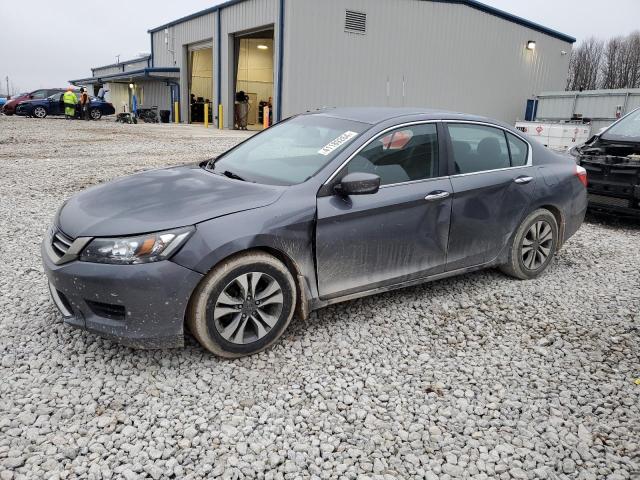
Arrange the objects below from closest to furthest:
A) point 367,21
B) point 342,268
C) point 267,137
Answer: point 342,268, point 267,137, point 367,21

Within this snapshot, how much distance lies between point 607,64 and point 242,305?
259 ft

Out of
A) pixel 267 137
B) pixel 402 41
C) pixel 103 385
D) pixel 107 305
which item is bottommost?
pixel 103 385

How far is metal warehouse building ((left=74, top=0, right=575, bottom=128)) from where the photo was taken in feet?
69.2

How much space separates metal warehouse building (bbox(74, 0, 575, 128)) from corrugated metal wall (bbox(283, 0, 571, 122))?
0.04 m

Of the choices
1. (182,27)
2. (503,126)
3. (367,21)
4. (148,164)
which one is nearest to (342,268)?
(503,126)

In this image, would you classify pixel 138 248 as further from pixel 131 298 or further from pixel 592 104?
pixel 592 104

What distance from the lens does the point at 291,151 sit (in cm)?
400

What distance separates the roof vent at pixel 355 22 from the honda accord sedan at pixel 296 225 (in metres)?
18.4

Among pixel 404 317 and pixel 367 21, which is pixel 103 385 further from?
pixel 367 21

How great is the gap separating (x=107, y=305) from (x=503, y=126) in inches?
142

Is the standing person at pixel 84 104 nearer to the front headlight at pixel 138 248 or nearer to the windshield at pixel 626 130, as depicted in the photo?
the windshield at pixel 626 130

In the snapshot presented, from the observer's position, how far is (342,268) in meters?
3.57

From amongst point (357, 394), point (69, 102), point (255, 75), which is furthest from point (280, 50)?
point (357, 394)

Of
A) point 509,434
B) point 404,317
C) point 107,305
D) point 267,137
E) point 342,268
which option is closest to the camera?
point 509,434
